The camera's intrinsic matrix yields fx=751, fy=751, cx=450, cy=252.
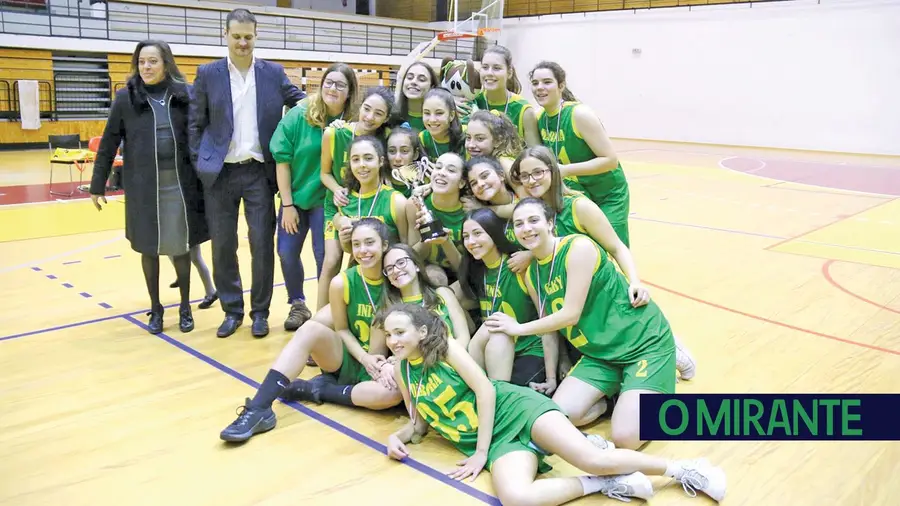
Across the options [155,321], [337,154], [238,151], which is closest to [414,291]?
A: [337,154]

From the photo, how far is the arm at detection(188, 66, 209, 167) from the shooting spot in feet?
14.0

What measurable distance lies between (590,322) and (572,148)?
117 centimetres

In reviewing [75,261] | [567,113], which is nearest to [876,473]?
[567,113]

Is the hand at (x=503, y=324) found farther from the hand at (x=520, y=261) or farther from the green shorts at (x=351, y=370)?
the green shorts at (x=351, y=370)

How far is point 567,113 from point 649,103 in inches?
642

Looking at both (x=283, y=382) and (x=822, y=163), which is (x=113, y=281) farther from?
(x=822, y=163)

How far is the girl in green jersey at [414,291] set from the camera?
3.22 meters

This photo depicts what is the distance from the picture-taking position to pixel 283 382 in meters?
3.27

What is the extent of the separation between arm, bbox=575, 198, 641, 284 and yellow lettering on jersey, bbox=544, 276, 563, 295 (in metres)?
0.37

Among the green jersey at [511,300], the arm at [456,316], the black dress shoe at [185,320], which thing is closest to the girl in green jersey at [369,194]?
the arm at [456,316]

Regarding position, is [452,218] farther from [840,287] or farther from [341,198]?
[840,287]

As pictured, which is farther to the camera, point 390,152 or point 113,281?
point 113,281

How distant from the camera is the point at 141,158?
432 centimetres

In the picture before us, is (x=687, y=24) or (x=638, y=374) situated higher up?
(x=687, y=24)
